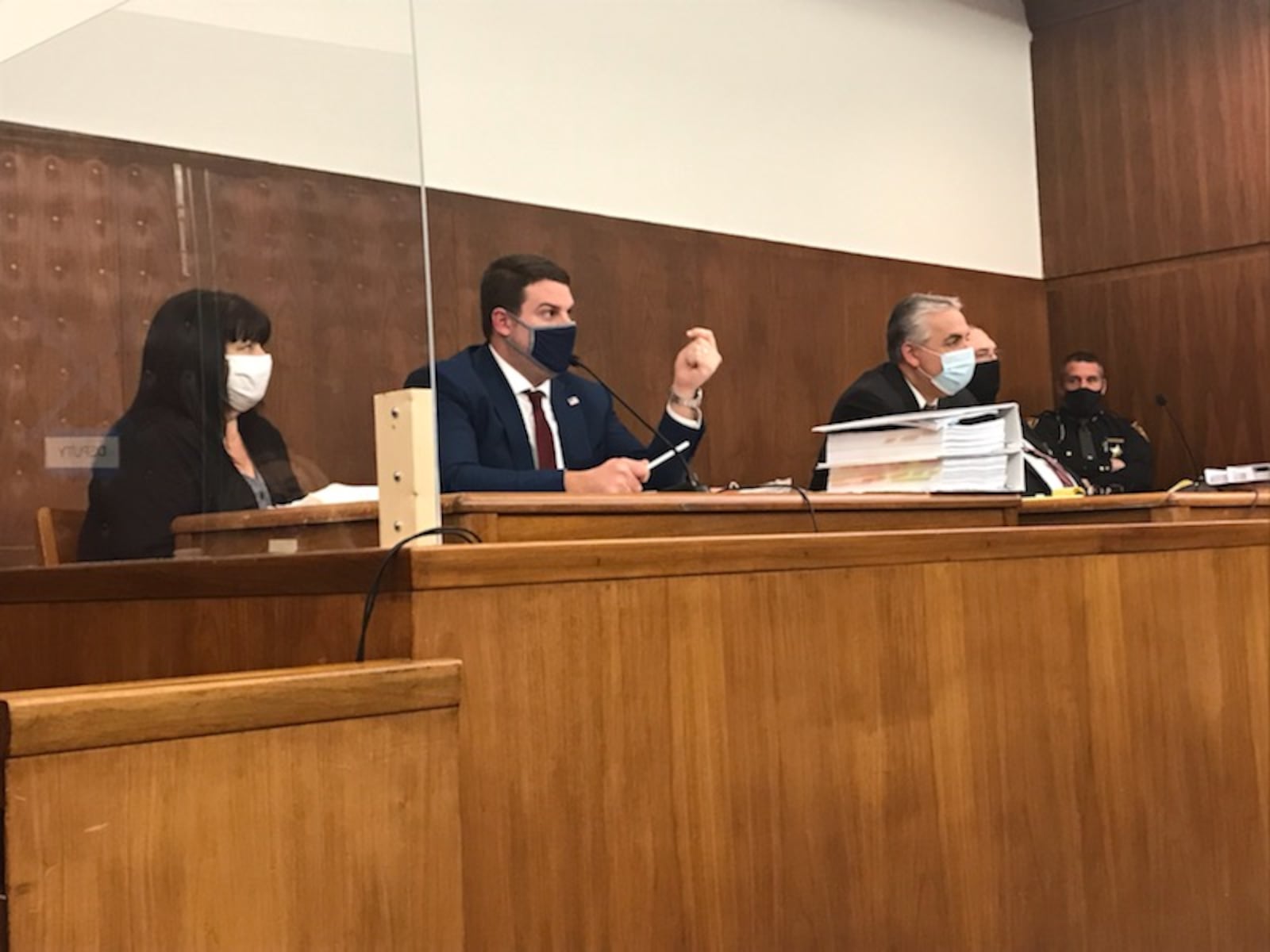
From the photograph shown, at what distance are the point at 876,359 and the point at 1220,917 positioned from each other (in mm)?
3420

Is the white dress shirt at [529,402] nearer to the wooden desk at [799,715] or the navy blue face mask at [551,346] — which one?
the navy blue face mask at [551,346]

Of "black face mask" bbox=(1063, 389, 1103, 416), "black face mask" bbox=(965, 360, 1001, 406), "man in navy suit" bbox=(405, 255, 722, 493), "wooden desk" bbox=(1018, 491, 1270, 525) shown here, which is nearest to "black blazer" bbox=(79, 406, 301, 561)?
"man in navy suit" bbox=(405, 255, 722, 493)

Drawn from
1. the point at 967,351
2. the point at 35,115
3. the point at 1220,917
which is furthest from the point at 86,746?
the point at 967,351

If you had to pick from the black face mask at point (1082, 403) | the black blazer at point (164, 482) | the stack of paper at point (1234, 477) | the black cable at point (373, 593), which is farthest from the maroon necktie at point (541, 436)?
the black face mask at point (1082, 403)

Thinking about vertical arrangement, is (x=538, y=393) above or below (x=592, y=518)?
above

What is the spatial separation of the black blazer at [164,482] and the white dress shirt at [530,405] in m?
0.96

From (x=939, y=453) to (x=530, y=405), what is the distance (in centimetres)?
86

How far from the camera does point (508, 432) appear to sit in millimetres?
2682

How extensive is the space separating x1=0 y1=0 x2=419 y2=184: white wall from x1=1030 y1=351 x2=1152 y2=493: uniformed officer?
12.8 feet

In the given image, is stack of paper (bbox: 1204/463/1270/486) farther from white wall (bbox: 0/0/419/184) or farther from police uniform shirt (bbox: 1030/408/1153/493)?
white wall (bbox: 0/0/419/184)

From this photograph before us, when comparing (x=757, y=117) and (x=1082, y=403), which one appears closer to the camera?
(x=757, y=117)

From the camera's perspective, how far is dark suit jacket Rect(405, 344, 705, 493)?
2270mm

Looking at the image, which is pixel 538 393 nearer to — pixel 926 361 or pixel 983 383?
pixel 926 361

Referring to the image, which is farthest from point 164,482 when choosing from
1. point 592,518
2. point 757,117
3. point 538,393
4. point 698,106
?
point 757,117
